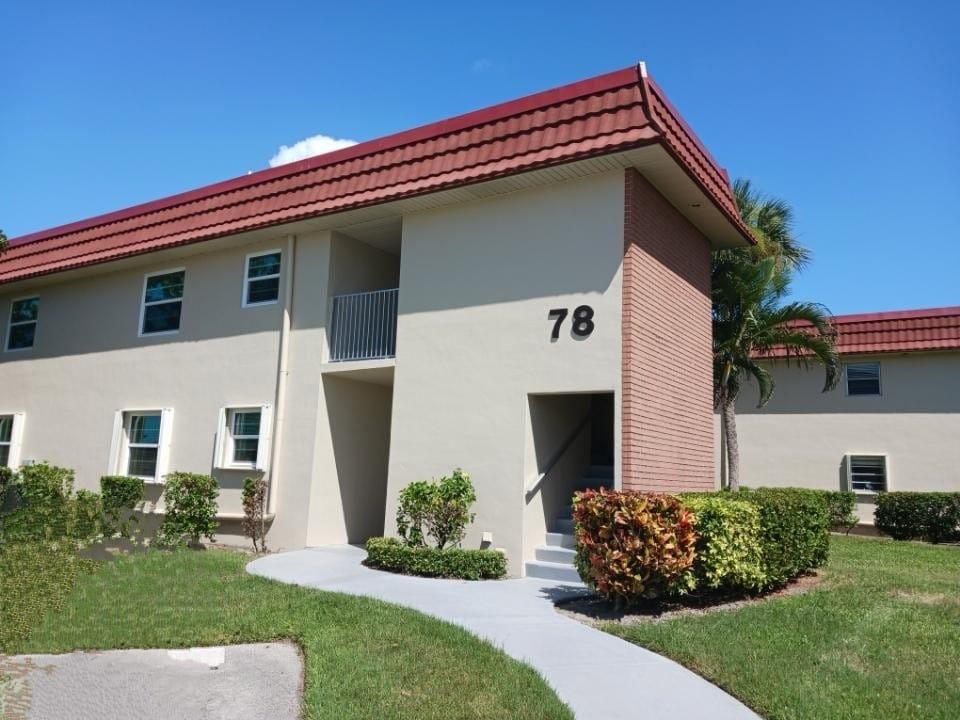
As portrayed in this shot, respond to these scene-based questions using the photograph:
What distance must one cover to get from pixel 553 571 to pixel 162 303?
1008 centimetres

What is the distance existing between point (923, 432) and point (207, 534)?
611 inches

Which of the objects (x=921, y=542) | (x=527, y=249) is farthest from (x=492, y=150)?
(x=921, y=542)

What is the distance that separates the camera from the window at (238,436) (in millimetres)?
13672

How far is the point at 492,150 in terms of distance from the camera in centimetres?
1093

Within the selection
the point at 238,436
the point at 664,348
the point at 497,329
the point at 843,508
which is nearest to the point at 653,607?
the point at 664,348

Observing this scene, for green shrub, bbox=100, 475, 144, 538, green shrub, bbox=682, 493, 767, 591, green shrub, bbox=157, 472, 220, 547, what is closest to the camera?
green shrub, bbox=682, 493, 767, 591

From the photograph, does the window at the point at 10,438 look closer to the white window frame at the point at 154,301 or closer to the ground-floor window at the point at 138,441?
the ground-floor window at the point at 138,441

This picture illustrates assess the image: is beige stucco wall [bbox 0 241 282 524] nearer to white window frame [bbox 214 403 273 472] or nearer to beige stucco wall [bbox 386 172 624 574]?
white window frame [bbox 214 403 273 472]

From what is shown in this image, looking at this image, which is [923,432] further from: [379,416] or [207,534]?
[207,534]

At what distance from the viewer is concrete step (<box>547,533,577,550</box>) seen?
420 inches

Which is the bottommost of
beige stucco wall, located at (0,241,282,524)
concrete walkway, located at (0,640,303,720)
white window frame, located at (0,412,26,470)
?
concrete walkway, located at (0,640,303,720)

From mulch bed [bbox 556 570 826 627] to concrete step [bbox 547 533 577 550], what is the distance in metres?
1.68

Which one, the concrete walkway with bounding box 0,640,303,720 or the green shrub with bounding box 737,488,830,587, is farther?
the green shrub with bounding box 737,488,830,587

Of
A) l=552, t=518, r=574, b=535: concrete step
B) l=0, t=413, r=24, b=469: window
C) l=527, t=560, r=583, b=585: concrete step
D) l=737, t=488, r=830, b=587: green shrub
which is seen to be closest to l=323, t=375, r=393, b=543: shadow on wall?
l=552, t=518, r=574, b=535: concrete step
